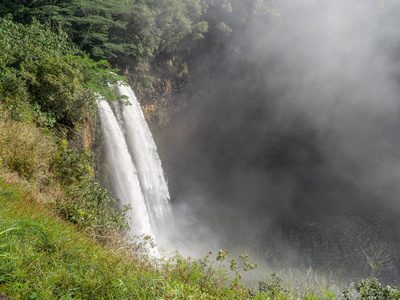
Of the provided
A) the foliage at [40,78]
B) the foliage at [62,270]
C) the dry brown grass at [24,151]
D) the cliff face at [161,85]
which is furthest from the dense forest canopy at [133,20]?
the foliage at [62,270]

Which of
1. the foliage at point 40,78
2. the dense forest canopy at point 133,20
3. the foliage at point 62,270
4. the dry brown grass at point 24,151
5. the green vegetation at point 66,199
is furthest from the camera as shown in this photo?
the dense forest canopy at point 133,20

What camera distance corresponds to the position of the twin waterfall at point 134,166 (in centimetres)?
939

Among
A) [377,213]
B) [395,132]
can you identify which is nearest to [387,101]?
[395,132]

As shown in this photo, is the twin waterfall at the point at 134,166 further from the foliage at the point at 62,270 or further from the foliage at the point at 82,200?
the foliage at the point at 62,270

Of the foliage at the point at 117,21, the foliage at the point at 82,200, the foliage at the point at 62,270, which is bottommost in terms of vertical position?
the foliage at the point at 62,270

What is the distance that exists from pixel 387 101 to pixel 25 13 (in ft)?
101

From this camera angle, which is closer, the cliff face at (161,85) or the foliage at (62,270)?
the foliage at (62,270)

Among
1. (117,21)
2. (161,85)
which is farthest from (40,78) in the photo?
(161,85)

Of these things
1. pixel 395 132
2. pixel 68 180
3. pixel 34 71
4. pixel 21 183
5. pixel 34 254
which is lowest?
pixel 34 254

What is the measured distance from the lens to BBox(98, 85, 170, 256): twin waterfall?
30.8 feet

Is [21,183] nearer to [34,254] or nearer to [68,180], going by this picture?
[68,180]

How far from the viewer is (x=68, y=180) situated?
553 centimetres

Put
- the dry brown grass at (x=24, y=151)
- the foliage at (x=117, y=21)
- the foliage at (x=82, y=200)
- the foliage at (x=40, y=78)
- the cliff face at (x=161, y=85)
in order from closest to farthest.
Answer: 1. the foliage at (x=82, y=200)
2. the dry brown grass at (x=24, y=151)
3. the foliage at (x=40, y=78)
4. the foliage at (x=117, y=21)
5. the cliff face at (x=161, y=85)

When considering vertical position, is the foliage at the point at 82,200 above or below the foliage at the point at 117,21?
below
